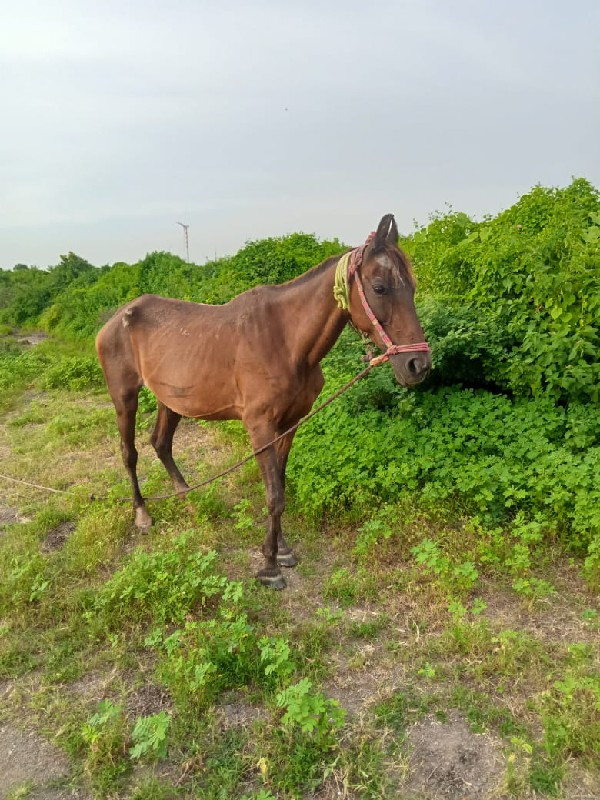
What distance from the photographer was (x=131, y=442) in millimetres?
4441

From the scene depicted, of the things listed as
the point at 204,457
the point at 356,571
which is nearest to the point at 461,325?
the point at 356,571

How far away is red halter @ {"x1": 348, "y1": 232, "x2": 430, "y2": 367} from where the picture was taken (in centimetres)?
263

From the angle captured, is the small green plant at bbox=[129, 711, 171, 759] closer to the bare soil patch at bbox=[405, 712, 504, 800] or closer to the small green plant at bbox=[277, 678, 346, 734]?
the small green plant at bbox=[277, 678, 346, 734]

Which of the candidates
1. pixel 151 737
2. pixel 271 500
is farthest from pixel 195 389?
pixel 151 737

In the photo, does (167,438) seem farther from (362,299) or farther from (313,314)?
(362,299)

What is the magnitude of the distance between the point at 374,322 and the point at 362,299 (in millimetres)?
146

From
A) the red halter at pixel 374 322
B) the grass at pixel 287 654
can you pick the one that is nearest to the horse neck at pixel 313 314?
the red halter at pixel 374 322

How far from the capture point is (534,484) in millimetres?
3523

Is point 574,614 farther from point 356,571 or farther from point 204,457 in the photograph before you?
point 204,457

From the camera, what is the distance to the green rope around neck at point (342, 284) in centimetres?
279

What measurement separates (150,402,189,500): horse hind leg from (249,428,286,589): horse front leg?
1440mm

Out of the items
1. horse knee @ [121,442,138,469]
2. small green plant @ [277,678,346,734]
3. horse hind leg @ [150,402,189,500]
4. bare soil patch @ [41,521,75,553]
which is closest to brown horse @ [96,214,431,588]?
horse knee @ [121,442,138,469]

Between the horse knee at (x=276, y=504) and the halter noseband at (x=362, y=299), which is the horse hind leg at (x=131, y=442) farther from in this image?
the halter noseband at (x=362, y=299)

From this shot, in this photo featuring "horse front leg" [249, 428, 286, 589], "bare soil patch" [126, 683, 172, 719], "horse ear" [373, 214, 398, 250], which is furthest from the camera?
"horse front leg" [249, 428, 286, 589]
